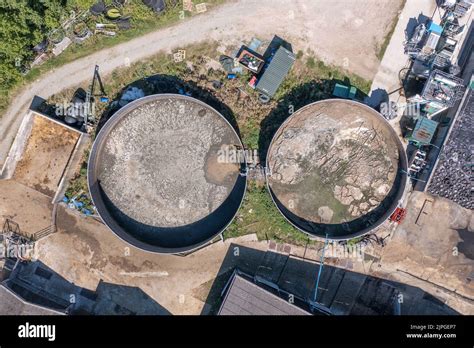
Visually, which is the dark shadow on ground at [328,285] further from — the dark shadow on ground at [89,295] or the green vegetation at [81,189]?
the green vegetation at [81,189]

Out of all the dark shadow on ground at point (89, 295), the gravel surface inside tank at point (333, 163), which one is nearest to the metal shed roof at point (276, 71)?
the gravel surface inside tank at point (333, 163)

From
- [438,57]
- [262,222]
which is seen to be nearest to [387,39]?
[438,57]

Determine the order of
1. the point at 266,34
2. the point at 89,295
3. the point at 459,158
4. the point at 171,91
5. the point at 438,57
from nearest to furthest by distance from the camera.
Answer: the point at 459,158 → the point at 438,57 → the point at 89,295 → the point at 171,91 → the point at 266,34

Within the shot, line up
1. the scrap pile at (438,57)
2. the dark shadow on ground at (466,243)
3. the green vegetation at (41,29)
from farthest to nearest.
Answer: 1. the dark shadow on ground at (466,243)
2. the scrap pile at (438,57)
3. the green vegetation at (41,29)

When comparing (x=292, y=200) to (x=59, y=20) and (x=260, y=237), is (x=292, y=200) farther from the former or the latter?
(x=59, y=20)

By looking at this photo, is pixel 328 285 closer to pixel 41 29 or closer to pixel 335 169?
pixel 335 169
